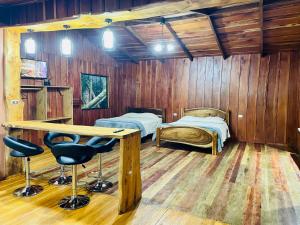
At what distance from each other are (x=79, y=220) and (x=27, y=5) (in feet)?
10.2

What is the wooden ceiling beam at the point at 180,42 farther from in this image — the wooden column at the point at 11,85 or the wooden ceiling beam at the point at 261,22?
the wooden column at the point at 11,85

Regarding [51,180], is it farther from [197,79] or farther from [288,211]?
[197,79]

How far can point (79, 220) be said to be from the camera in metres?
2.41

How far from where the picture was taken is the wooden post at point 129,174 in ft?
8.31

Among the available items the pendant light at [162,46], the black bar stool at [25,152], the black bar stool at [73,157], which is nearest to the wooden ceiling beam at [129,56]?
the pendant light at [162,46]

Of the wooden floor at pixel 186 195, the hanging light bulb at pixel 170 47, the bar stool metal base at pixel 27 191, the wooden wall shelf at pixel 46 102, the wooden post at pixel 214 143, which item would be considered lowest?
the wooden floor at pixel 186 195

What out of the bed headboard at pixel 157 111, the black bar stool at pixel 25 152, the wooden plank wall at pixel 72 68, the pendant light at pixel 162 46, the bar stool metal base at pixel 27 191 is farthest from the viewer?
→ the bed headboard at pixel 157 111

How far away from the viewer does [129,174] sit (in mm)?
2658

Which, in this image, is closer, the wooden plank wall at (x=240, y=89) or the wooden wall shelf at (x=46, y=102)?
the wooden wall shelf at (x=46, y=102)

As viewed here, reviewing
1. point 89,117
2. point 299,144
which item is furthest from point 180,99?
point 299,144

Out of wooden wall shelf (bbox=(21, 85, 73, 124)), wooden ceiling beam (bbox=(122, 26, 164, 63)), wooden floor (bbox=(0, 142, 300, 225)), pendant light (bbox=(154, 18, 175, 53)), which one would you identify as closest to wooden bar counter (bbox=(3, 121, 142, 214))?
wooden floor (bbox=(0, 142, 300, 225))

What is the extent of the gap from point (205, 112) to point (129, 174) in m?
4.71

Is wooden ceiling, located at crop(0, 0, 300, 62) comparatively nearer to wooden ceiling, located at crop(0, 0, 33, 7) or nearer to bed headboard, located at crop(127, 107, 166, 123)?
wooden ceiling, located at crop(0, 0, 33, 7)

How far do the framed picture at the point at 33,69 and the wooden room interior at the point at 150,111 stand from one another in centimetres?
2
